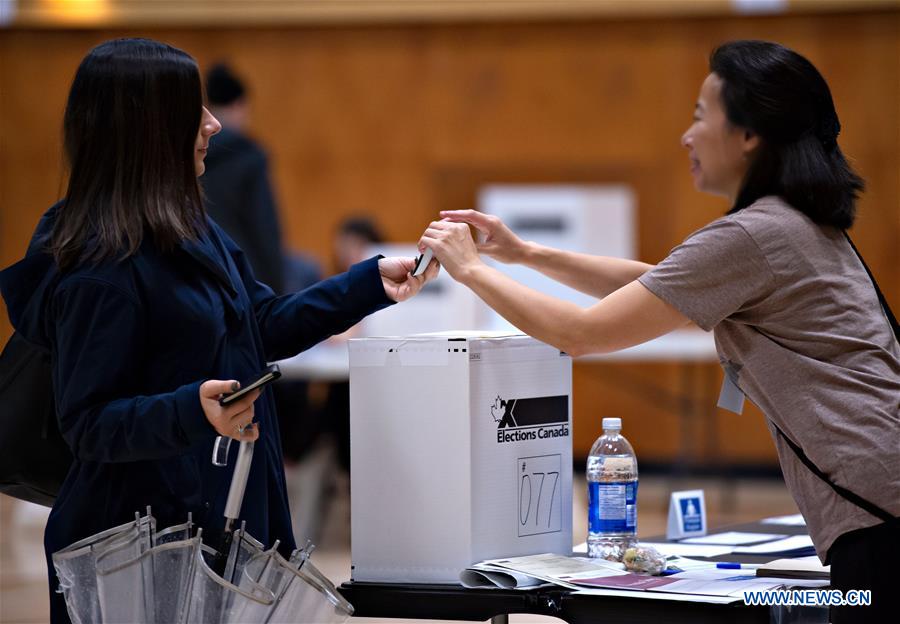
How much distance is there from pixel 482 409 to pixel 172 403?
0.59 m

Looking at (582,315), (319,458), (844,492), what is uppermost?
(582,315)

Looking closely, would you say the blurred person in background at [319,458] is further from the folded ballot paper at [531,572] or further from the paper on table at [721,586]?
the paper on table at [721,586]

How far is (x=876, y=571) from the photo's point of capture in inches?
72.0

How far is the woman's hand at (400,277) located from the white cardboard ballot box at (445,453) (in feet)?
0.58

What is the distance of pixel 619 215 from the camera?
26.7 feet

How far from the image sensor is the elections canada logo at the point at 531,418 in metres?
2.13

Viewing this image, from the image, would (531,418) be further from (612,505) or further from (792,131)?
(792,131)

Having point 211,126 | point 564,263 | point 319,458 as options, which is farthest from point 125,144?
point 319,458

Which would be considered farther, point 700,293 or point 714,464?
point 714,464

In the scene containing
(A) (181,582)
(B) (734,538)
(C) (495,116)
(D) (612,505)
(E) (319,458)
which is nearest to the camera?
(A) (181,582)

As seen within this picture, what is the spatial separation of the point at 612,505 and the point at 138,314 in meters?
1.01

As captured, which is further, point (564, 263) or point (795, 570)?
point (564, 263)

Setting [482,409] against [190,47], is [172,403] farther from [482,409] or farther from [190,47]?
[190,47]

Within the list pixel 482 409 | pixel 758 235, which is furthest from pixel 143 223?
pixel 758 235
